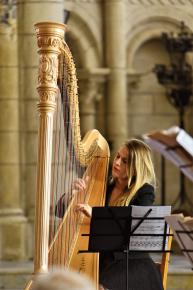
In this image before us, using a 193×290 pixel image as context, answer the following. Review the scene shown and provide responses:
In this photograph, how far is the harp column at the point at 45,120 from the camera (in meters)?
5.42

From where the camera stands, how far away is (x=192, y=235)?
508 cm

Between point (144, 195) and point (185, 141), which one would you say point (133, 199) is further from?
point (185, 141)

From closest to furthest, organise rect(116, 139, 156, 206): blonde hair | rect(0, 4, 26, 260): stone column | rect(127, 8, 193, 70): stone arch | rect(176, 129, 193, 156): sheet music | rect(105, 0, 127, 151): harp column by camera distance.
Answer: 1. rect(176, 129, 193, 156): sheet music
2. rect(116, 139, 156, 206): blonde hair
3. rect(0, 4, 26, 260): stone column
4. rect(105, 0, 127, 151): harp column
5. rect(127, 8, 193, 70): stone arch

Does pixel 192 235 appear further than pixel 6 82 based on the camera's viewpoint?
No

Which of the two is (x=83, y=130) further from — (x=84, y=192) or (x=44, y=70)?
(x=44, y=70)

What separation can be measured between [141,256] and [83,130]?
6.21 metres

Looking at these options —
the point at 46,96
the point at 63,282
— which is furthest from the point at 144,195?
the point at 63,282

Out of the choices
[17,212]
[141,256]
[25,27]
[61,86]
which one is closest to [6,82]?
[25,27]

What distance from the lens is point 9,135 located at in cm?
1105

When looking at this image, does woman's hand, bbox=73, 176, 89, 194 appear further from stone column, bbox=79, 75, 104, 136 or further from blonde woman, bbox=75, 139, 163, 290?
stone column, bbox=79, 75, 104, 136

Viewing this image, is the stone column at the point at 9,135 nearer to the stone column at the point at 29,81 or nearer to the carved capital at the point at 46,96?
the stone column at the point at 29,81

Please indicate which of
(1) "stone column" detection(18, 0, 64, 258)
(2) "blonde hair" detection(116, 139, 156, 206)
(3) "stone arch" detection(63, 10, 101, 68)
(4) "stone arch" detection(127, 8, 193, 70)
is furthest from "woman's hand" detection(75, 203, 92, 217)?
(4) "stone arch" detection(127, 8, 193, 70)

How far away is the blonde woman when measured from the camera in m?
6.74

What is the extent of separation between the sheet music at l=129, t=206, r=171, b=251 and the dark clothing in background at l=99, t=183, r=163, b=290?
1.63 ft
